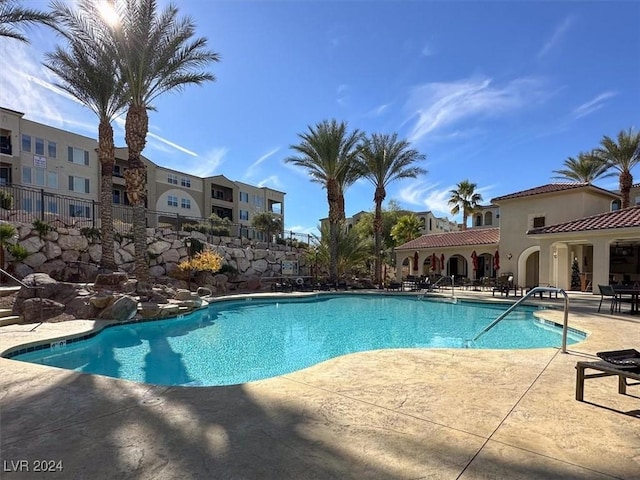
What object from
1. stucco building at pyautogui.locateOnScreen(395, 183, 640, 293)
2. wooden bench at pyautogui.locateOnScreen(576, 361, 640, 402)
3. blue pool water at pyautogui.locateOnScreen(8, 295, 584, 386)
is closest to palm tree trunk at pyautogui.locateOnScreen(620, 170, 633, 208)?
stucco building at pyautogui.locateOnScreen(395, 183, 640, 293)

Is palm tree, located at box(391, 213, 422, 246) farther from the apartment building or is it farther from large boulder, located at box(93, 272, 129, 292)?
large boulder, located at box(93, 272, 129, 292)

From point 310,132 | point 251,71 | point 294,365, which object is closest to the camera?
point 294,365

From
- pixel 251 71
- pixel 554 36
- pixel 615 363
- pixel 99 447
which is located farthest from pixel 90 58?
pixel 615 363

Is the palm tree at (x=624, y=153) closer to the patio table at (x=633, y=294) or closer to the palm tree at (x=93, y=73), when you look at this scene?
the patio table at (x=633, y=294)

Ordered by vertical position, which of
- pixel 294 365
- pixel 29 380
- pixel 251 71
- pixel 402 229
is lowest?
pixel 294 365

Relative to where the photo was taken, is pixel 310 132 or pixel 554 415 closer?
pixel 554 415

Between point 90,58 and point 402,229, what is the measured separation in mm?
31768

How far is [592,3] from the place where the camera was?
11.2 m

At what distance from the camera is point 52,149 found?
3306 cm

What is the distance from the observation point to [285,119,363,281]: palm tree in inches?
917

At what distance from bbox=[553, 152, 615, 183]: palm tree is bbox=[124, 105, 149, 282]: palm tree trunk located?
30.2 m

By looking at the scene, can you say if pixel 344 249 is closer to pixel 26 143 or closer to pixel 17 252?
pixel 17 252

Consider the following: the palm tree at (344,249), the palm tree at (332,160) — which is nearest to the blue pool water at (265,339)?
the palm tree at (344,249)

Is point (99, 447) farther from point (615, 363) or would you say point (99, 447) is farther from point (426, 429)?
point (615, 363)
